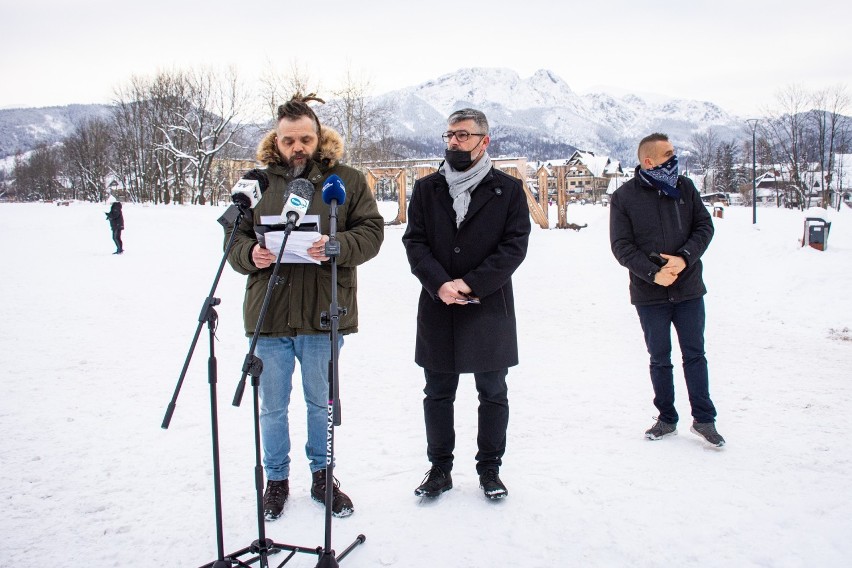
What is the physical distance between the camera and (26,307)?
10242 mm

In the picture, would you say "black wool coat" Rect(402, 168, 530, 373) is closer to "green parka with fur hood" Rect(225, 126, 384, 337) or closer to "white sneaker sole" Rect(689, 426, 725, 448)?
"green parka with fur hood" Rect(225, 126, 384, 337)

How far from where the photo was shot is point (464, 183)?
3434mm

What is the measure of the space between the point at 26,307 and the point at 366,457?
903 cm

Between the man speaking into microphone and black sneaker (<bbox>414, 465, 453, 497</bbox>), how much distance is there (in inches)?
16.7

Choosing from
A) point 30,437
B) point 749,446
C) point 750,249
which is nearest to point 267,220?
point 30,437

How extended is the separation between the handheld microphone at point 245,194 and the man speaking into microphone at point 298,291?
436 mm

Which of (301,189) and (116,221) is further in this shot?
(116,221)

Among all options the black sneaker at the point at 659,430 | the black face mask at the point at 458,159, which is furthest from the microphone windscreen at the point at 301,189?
the black sneaker at the point at 659,430

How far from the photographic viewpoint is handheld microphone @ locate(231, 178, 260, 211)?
2.66 meters

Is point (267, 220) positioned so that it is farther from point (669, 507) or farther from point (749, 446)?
point (749, 446)

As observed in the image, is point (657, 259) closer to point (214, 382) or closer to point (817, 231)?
point (214, 382)

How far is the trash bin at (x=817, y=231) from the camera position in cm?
1166

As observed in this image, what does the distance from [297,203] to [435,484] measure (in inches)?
72.4

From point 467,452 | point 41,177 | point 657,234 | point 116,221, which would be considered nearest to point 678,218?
point 657,234
